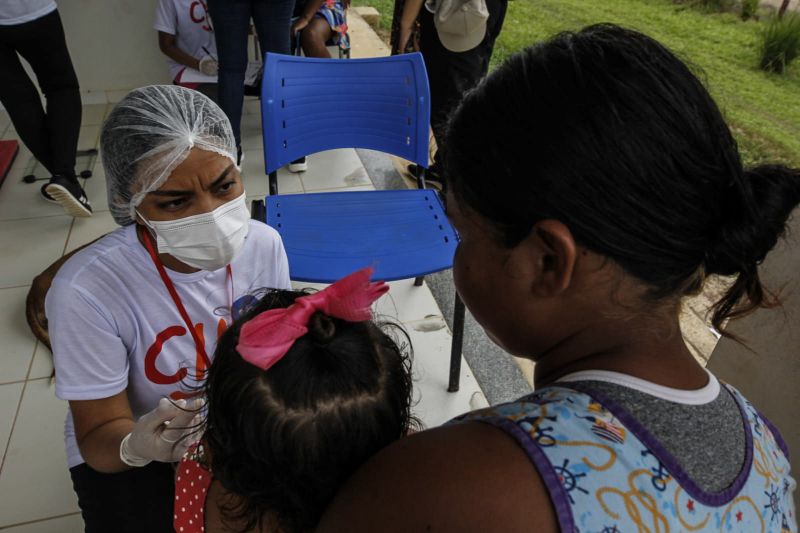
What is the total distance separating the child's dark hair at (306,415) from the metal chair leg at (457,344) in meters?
1.09

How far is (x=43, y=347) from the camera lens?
83.5 inches

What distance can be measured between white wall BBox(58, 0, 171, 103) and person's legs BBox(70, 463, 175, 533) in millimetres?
3467

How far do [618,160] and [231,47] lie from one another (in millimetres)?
2615

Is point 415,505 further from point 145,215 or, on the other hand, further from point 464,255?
point 145,215

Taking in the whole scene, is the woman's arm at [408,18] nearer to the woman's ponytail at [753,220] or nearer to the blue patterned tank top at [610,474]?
the woman's ponytail at [753,220]

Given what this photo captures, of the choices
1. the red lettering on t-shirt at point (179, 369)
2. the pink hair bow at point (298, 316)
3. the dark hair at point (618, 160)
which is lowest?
the red lettering on t-shirt at point (179, 369)

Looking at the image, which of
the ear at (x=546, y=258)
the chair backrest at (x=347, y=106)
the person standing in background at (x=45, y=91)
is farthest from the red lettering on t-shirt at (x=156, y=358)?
the person standing in background at (x=45, y=91)

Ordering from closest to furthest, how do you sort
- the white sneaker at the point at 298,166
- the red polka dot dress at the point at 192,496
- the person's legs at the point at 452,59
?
the red polka dot dress at the point at 192,496 → the person's legs at the point at 452,59 → the white sneaker at the point at 298,166

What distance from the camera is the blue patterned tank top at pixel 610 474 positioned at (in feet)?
1.72

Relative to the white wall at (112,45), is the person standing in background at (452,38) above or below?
above

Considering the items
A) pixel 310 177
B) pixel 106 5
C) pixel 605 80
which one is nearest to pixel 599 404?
pixel 605 80

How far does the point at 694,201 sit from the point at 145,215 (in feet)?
3.38

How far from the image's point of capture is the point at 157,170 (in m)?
1.12

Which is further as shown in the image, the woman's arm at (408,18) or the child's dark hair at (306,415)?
the woman's arm at (408,18)
